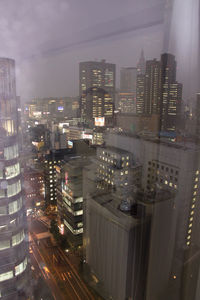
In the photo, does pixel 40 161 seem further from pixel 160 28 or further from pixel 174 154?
pixel 160 28

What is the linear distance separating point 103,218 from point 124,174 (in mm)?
689

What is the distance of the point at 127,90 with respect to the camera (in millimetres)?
2395

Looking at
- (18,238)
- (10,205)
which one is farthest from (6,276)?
(10,205)

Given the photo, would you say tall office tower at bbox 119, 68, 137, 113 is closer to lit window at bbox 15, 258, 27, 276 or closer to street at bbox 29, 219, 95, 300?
street at bbox 29, 219, 95, 300

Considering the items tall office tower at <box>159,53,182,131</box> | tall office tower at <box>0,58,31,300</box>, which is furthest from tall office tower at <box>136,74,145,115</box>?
tall office tower at <box>0,58,31,300</box>

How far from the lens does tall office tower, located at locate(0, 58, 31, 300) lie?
1.94 metres

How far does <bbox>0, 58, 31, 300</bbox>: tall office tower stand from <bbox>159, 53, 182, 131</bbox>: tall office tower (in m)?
1.33

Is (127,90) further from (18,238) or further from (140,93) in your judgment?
(18,238)

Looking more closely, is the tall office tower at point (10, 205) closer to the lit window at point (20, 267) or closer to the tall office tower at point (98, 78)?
the lit window at point (20, 267)

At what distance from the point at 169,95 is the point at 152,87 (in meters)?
0.23

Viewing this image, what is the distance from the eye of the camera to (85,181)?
3.09 meters

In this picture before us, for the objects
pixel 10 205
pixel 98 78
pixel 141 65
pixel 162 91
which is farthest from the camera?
pixel 98 78

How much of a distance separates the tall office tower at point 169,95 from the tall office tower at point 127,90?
336 mm

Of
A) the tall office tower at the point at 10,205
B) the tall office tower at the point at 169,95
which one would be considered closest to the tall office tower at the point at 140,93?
the tall office tower at the point at 169,95
